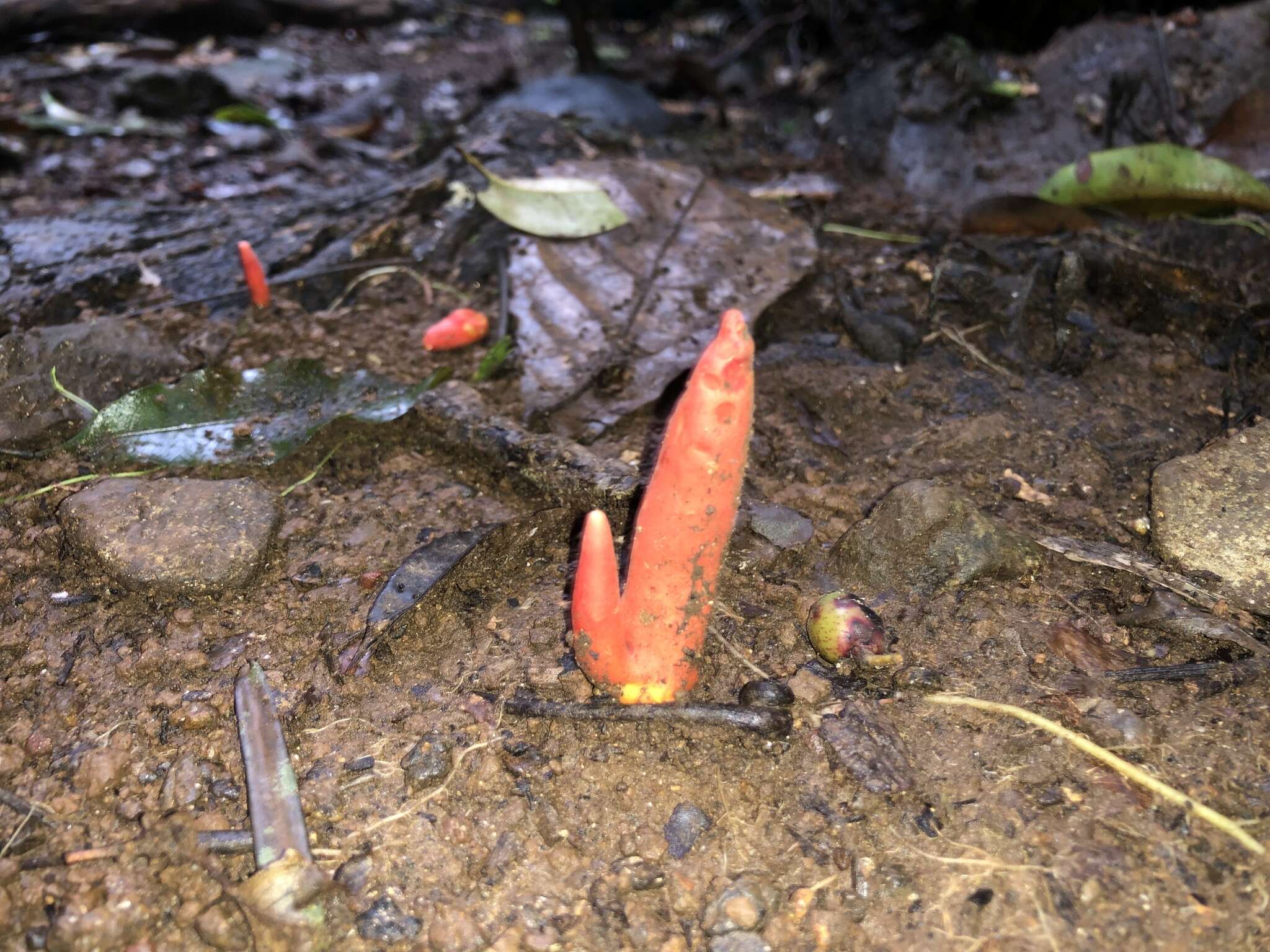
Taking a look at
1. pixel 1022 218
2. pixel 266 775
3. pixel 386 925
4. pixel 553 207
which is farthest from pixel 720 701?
pixel 1022 218

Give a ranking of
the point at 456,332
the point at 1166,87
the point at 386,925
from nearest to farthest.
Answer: the point at 386,925
the point at 456,332
the point at 1166,87

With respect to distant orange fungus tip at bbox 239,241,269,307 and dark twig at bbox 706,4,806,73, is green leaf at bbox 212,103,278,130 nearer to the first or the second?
distant orange fungus tip at bbox 239,241,269,307

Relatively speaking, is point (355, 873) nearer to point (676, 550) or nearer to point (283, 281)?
point (676, 550)

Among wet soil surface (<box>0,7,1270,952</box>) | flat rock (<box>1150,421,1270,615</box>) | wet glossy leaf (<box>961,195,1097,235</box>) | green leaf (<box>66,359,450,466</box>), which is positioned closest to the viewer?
wet soil surface (<box>0,7,1270,952</box>)

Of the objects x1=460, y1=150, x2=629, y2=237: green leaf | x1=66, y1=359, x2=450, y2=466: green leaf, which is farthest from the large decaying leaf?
x1=66, y1=359, x2=450, y2=466: green leaf

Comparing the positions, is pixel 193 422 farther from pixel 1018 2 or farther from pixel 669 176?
pixel 1018 2
